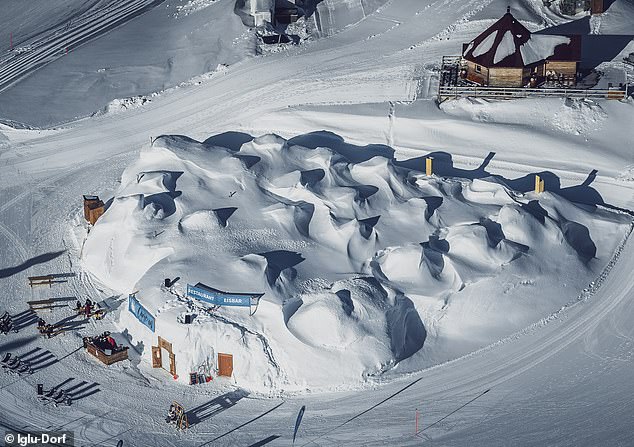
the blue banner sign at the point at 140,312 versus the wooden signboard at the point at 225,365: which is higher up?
the blue banner sign at the point at 140,312

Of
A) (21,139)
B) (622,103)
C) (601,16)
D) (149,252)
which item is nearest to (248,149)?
(149,252)

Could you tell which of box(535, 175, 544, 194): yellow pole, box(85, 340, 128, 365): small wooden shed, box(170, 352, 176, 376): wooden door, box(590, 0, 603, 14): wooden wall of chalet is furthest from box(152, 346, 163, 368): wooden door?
box(590, 0, 603, 14): wooden wall of chalet

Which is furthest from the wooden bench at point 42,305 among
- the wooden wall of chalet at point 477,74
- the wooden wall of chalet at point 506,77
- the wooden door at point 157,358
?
the wooden wall of chalet at point 506,77

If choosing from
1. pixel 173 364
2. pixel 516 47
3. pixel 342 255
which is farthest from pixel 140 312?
pixel 516 47

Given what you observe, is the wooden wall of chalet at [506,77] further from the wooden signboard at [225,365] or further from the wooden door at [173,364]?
the wooden door at [173,364]

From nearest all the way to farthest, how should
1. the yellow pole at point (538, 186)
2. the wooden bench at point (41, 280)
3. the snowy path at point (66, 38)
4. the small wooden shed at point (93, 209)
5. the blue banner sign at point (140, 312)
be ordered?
Answer: the blue banner sign at point (140, 312)
the wooden bench at point (41, 280)
the yellow pole at point (538, 186)
the small wooden shed at point (93, 209)
the snowy path at point (66, 38)

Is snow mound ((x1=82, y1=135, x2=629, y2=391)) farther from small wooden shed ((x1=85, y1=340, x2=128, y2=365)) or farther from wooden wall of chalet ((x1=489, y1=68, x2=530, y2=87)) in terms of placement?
wooden wall of chalet ((x1=489, y1=68, x2=530, y2=87))

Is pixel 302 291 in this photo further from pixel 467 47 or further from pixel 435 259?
pixel 467 47
